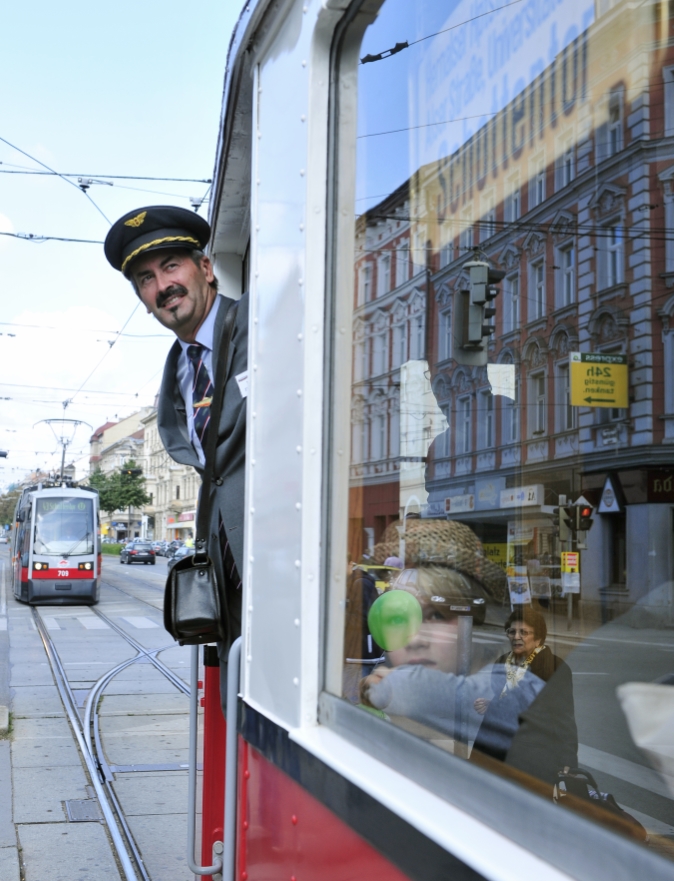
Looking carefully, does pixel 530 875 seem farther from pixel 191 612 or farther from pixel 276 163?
pixel 191 612

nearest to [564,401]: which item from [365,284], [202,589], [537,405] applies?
[537,405]

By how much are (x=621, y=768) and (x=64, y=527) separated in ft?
64.5

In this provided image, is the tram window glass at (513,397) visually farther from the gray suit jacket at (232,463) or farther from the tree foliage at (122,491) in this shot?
the tree foliage at (122,491)

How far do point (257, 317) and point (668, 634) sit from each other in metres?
0.88

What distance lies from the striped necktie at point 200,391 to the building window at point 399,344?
33.8 inches

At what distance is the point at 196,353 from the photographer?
8.30 ft

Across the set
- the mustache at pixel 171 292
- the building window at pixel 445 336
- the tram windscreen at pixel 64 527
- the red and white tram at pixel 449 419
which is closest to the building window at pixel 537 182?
the red and white tram at pixel 449 419

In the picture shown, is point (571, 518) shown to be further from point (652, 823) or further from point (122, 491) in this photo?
point (122, 491)

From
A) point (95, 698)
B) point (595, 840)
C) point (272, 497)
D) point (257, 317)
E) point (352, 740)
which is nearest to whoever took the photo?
point (595, 840)

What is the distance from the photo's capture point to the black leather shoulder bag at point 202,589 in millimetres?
2148

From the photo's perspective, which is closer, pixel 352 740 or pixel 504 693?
pixel 352 740

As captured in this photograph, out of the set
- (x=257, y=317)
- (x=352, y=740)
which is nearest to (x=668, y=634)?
(x=352, y=740)

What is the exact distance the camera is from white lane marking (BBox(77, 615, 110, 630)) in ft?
49.7

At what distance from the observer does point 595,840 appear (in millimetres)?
783
